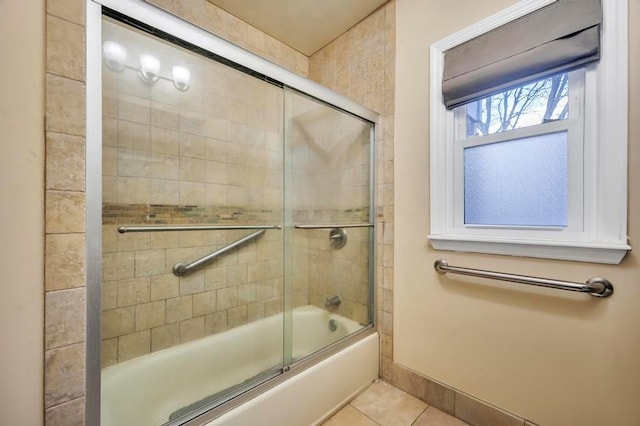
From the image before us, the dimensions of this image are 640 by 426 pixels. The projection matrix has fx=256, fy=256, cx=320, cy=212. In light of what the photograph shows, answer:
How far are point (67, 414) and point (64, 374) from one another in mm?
106

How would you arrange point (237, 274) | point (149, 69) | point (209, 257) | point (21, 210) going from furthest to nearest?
point (237, 274) < point (209, 257) < point (149, 69) < point (21, 210)

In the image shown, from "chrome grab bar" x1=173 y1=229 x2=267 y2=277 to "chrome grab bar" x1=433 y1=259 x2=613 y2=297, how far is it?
112cm

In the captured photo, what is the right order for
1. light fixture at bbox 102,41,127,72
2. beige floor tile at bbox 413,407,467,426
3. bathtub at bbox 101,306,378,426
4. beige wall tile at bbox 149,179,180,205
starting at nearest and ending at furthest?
light fixture at bbox 102,41,127,72, bathtub at bbox 101,306,378,426, beige floor tile at bbox 413,407,467,426, beige wall tile at bbox 149,179,180,205

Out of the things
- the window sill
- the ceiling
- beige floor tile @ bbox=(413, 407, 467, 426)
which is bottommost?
beige floor tile @ bbox=(413, 407, 467, 426)

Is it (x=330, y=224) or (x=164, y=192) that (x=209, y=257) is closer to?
(x=164, y=192)

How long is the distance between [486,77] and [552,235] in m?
0.74

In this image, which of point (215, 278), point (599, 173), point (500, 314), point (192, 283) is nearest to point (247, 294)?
point (215, 278)

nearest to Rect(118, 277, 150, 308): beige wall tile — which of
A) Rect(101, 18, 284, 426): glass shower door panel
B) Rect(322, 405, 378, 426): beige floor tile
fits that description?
Rect(101, 18, 284, 426): glass shower door panel

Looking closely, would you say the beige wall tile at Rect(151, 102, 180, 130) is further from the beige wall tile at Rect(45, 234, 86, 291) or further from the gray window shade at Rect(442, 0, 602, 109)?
the gray window shade at Rect(442, 0, 602, 109)

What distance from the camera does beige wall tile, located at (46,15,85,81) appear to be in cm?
65

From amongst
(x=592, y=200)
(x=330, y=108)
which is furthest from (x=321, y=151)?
(x=592, y=200)

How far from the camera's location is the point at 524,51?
1055 millimetres

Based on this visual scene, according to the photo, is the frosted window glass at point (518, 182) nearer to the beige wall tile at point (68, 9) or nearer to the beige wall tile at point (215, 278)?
the beige wall tile at point (215, 278)

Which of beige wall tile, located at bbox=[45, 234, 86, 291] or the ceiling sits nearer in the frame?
beige wall tile, located at bbox=[45, 234, 86, 291]
